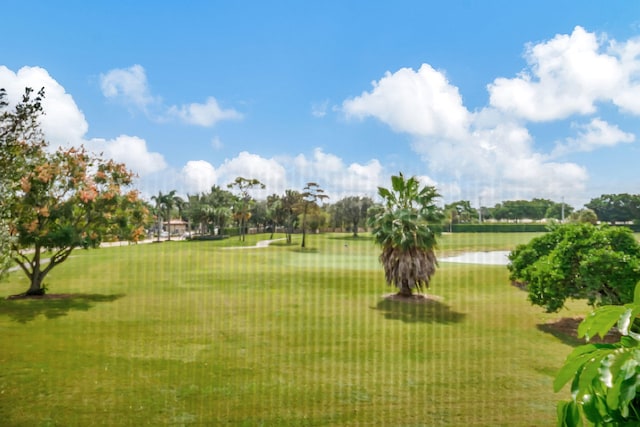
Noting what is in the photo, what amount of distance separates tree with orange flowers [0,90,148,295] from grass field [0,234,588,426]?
1.77 m

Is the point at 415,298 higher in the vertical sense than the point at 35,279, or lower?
lower

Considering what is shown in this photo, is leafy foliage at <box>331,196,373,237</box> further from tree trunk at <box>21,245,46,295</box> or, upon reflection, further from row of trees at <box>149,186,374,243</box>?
tree trunk at <box>21,245,46,295</box>

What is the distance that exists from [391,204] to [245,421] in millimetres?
9445

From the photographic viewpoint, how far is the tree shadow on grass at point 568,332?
8547mm

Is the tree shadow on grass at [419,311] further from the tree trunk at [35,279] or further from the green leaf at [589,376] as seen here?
the tree trunk at [35,279]

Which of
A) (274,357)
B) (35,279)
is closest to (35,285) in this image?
(35,279)

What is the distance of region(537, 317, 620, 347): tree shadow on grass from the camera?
28.0 feet

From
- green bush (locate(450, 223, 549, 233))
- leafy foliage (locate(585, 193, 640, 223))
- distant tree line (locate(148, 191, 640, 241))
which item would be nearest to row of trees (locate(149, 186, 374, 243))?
distant tree line (locate(148, 191, 640, 241))

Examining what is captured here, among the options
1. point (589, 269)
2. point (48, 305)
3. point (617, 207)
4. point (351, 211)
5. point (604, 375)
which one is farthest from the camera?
point (351, 211)

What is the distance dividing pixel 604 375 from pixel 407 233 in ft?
37.8

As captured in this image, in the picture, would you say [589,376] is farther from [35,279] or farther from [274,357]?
[35,279]

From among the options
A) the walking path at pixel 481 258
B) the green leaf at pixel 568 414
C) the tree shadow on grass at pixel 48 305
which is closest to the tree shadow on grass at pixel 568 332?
the green leaf at pixel 568 414

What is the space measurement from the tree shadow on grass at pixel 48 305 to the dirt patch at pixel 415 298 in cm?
889

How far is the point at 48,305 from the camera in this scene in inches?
454
